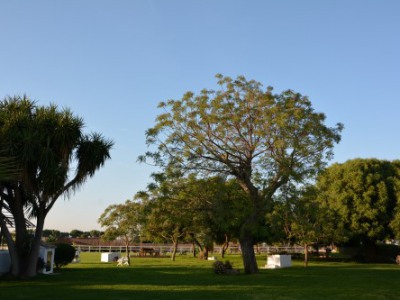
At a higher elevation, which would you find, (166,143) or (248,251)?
(166,143)

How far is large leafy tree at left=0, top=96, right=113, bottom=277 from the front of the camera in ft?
67.0

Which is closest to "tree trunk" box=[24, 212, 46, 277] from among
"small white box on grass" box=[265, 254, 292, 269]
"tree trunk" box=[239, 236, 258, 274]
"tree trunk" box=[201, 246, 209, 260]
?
"tree trunk" box=[239, 236, 258, 274]

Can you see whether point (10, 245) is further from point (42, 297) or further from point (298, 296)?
point (298, 296)

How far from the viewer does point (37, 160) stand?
20.6 metres

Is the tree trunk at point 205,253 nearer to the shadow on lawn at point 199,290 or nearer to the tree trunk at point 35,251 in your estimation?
the tree trunk at point 35,251

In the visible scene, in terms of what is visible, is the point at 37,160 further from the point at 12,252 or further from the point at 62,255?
the point at 62,255

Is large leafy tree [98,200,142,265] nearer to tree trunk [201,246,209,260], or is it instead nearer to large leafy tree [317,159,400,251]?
tree trunk [201,246,209,260]

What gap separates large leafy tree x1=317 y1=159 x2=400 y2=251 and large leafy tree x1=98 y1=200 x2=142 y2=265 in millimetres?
19833

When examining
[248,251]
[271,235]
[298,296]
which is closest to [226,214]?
[248,251]

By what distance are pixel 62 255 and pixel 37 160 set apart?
11.8 m

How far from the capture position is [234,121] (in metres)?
24.2

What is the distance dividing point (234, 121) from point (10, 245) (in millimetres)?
13166

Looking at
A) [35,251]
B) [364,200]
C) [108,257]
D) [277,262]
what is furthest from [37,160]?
[364,200]

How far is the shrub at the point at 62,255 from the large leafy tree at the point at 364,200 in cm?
2168
